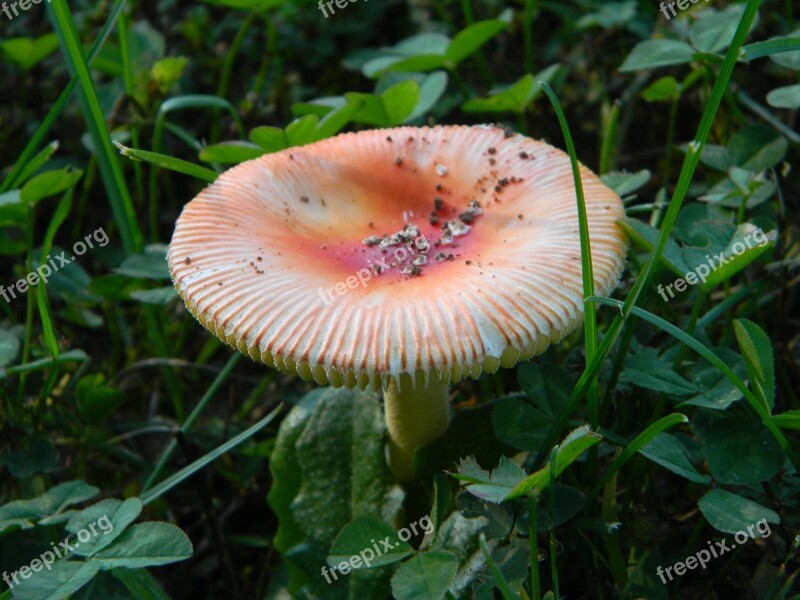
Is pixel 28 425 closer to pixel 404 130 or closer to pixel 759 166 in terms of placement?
pixel 404 130

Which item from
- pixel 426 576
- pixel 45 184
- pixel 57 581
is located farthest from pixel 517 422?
pixel 45 184

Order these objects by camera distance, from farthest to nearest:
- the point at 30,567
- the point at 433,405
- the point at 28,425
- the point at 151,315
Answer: the point at 151,315, the point at 28,425, the point at 433,405, the point at 30,567

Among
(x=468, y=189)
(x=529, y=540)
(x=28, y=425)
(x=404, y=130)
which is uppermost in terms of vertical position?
(x=404, y=130)

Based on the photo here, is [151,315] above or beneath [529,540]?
above

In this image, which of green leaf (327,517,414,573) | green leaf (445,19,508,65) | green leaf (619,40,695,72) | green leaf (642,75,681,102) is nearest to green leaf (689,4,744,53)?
green leaf (619,40,695,72)

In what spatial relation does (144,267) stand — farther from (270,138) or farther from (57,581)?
(57,581)

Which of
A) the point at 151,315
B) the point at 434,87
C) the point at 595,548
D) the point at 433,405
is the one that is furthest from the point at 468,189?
the point at 151,315

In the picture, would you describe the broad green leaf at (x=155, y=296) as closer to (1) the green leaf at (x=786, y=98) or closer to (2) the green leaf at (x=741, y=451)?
(2) the green leaf at (x=741, y=451)
